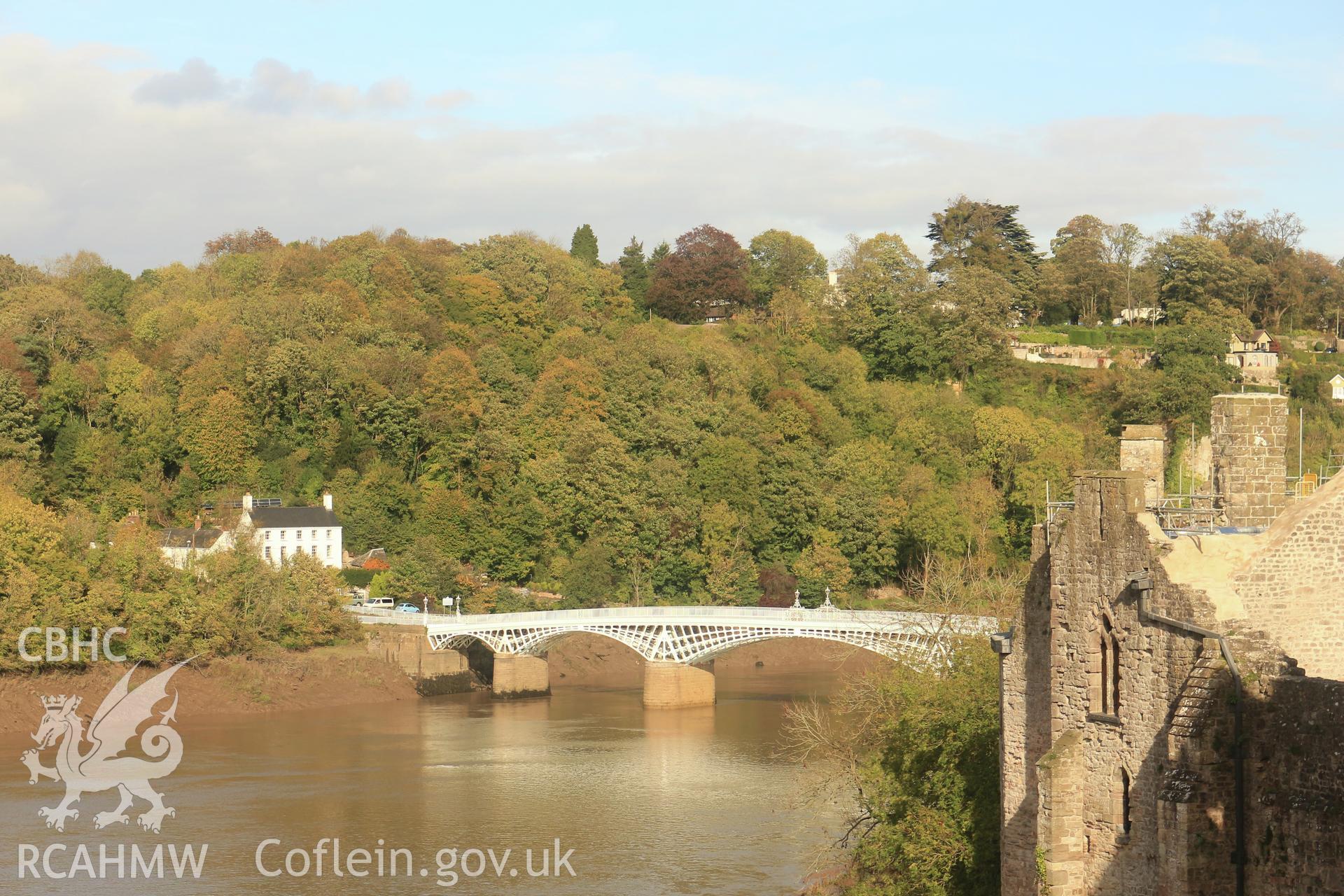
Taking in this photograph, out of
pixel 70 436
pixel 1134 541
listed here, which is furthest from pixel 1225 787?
pixel 70 436

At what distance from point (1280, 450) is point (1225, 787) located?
528 cm

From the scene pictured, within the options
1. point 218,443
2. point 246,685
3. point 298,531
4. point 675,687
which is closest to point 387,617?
point 246,685

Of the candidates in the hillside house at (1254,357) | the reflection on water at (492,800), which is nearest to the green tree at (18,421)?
the reflection on water at (492,800)

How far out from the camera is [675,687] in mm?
61000

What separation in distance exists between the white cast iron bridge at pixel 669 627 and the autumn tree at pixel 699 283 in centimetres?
5063

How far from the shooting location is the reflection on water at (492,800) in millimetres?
35094

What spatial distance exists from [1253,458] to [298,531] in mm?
63078

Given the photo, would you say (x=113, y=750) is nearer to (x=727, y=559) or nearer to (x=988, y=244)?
(x=727, y=559)

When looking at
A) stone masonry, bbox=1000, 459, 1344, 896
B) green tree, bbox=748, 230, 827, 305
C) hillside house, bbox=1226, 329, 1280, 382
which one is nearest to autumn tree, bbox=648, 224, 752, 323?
green tree, bbox=748, 230, 827, 305

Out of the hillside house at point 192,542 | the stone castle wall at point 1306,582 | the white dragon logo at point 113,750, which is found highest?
the stone castle wall at point 1306,582

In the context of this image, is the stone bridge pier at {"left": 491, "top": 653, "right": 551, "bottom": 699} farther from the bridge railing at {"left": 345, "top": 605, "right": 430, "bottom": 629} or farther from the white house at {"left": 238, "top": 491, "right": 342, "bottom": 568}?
the white house at {"left": 238, "top": 491, "right": 342, "bottom": 568}

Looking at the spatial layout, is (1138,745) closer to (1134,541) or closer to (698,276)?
(1134,541)

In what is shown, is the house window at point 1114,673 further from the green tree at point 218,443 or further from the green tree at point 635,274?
the green tree at point 635,274

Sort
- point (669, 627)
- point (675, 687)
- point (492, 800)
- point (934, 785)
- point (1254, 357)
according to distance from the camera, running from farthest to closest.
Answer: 1. point (1254, 357)
2. point (669, 627)
3. point (675, 687)
4. point (492, 800)
5. point (934, 785)
